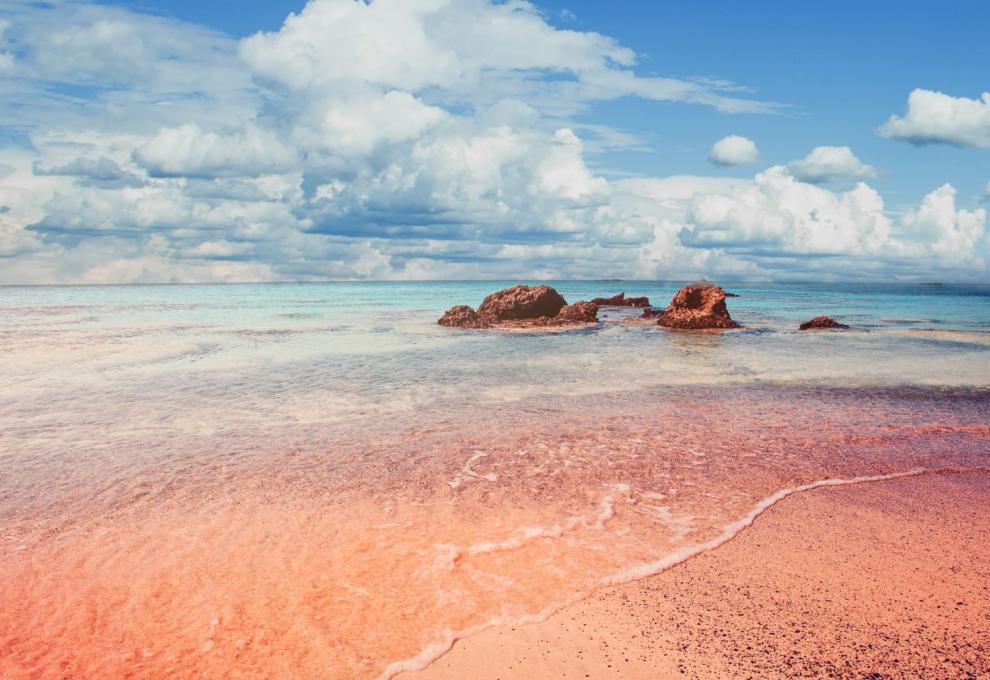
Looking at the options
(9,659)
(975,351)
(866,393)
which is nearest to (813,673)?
(9,659)

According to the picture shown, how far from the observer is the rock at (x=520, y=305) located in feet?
119

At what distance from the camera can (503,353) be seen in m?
21.7

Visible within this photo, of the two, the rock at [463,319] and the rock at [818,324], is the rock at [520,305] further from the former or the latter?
the rock at [818,324]

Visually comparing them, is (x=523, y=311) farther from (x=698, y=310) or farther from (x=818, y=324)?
(x=818, y=324)

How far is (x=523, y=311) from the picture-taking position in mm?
36531

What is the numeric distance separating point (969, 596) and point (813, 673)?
75.0 inches

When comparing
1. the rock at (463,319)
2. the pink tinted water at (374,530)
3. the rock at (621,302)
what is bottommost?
the pink tinted water at (374,530)

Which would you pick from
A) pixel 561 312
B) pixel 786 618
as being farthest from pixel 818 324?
pixel 786 618

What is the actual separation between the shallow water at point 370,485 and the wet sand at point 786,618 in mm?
381

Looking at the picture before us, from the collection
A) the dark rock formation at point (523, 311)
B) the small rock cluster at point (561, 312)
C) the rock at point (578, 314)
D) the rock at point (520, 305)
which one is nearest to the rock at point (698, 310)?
the small rock cluster at point (561, 312)

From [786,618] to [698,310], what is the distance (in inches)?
1241

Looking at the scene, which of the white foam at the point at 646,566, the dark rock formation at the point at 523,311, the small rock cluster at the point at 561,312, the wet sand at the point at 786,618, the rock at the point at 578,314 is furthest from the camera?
the rock at the point at 578,314

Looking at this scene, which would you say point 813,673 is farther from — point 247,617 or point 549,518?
point 247,617

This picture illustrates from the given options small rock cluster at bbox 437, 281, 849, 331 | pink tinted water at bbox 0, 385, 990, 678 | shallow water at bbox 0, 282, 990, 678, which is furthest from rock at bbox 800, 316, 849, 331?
pink tinted water at bbox 0, 385, 990, 678
